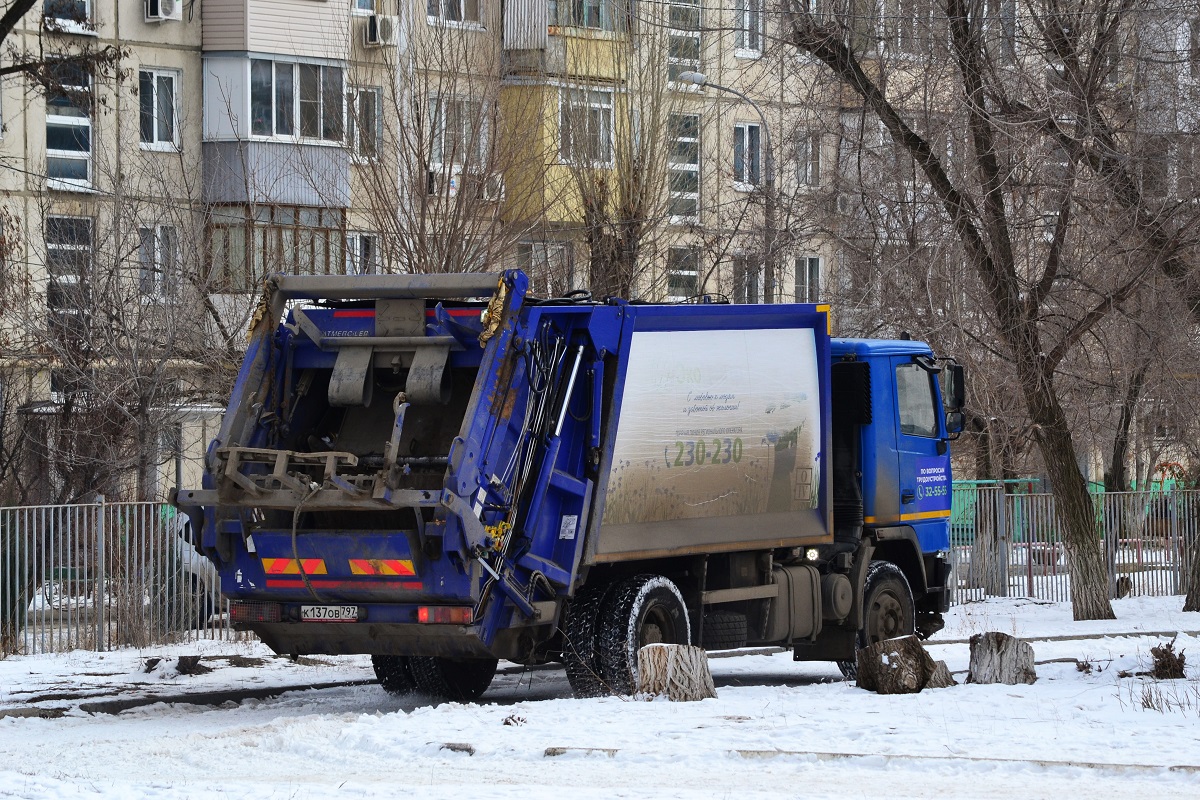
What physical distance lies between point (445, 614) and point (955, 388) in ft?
20.8

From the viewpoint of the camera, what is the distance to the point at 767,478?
13625 mm

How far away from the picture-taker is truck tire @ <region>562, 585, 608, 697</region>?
12297 mm

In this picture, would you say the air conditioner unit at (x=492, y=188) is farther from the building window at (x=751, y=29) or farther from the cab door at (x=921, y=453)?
the cab door at (x=921, y=453)

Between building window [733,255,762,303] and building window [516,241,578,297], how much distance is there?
2417 mm

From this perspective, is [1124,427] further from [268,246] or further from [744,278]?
[268,246]

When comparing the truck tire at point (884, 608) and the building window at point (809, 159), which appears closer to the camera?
the truck tire at point (884, 608)

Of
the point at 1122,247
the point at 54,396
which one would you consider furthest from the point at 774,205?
the point at 54,396

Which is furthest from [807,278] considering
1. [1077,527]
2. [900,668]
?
[900,668]

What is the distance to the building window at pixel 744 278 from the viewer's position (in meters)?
26.6

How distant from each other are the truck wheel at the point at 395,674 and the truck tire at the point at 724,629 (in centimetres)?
224

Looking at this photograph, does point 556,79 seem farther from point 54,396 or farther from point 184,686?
point 184,686

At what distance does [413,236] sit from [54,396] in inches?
260

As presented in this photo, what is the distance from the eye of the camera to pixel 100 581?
1817 centimetres

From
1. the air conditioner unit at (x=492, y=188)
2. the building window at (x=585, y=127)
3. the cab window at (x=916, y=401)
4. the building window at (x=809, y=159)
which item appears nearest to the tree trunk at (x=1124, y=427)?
the building window at (x=809, y=159)
